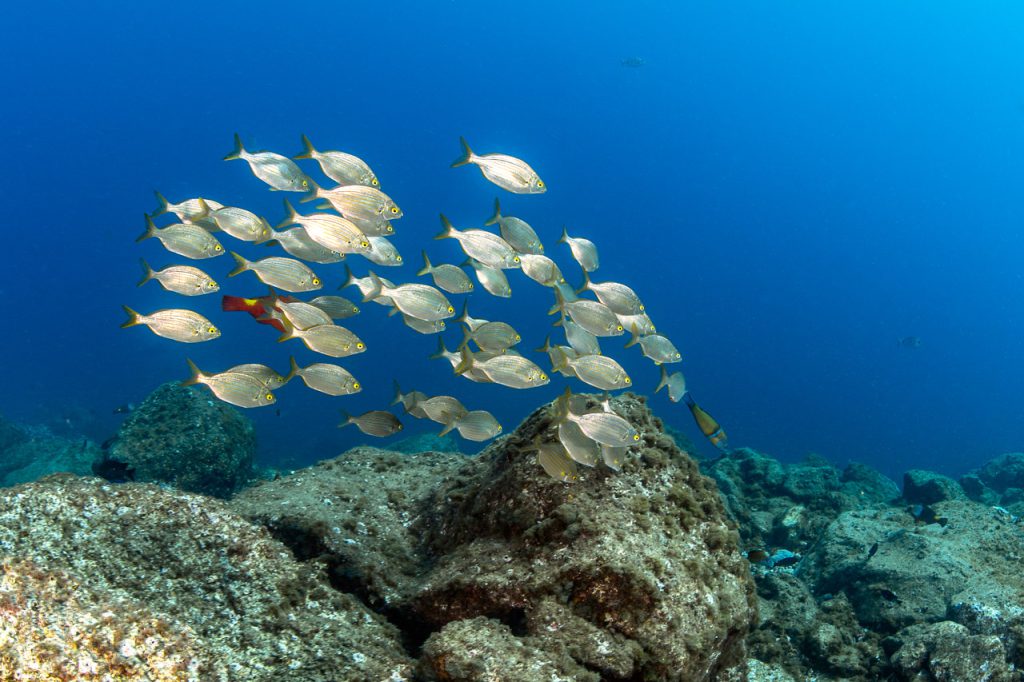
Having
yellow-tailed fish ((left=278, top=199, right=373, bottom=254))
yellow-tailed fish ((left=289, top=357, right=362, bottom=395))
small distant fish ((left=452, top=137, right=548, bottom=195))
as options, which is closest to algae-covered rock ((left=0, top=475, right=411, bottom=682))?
yellow-tailed fish ((left=289, top=357, right=362, bottom=395))

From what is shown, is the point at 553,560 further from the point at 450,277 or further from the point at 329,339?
the point at 450,277

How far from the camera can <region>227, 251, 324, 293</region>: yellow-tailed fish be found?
5.45 metres

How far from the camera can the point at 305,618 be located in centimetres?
342

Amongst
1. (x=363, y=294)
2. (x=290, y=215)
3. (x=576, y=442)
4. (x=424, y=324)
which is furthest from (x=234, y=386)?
(x=576, y=442)

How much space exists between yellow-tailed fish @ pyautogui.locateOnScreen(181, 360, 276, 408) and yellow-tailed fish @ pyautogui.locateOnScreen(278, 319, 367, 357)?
518mm

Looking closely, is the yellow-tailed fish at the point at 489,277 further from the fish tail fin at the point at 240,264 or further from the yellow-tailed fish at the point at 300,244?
the fish tail fin at the point at 240,264

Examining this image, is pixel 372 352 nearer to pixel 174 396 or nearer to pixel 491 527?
pixel 174 396

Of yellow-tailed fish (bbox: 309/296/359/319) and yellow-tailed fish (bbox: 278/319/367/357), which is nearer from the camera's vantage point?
yellow-tailed fish (bbox: 278/319/367/357)

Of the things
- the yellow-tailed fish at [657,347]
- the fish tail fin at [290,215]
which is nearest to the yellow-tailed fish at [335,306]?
the fish tail fin at [290,215]

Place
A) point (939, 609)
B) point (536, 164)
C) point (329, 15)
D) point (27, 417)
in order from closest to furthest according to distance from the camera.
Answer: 1. point (939, 609)
2. point (27, 417)
3. point (329, 15)
4. point (536, 164)

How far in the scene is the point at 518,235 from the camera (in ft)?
19.6

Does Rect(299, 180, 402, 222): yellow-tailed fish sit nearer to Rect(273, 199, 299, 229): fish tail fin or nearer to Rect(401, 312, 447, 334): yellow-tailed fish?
Rect(273, 199, 299, 229): fish tail fin

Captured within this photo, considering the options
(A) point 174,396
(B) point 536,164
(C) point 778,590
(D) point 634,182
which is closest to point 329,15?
(B) point 536,164

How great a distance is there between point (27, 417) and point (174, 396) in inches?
1264
